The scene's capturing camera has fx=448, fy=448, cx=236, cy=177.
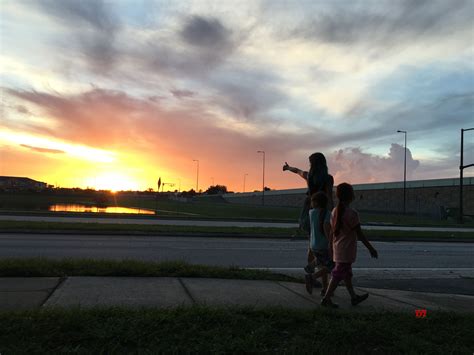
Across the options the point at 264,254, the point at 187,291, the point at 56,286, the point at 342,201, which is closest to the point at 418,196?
the point at 264,254

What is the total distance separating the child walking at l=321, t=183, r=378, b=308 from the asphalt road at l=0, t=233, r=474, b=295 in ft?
9.40

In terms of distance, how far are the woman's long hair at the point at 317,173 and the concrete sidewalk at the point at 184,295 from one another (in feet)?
5.01

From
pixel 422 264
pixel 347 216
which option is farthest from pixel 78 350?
pixel 422 264

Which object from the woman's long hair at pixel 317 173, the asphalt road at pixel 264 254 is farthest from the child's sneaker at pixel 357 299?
the asphalt road at pixel 264 254

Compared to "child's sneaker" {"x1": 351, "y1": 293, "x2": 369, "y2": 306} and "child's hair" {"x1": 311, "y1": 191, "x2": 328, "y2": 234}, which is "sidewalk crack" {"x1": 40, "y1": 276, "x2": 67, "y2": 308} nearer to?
"child's hair" {"x1": 311, "y1": 191, "x2": 328, "y2": 234}

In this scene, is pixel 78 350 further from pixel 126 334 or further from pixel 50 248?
pixel 50 248

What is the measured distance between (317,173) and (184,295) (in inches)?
97.8

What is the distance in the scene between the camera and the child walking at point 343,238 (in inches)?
219

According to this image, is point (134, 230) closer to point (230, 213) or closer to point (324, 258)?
point (324, 258)

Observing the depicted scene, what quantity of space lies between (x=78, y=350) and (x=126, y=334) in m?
0.45

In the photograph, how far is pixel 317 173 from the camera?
20.9 feet

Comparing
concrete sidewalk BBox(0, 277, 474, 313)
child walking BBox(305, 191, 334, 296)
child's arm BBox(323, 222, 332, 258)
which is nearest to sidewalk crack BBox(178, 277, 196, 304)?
concrete sidewalk BBox(0, 277, 474, 313)

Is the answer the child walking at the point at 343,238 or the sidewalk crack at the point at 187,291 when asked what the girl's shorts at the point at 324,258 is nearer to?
the child walking at the point at 343,238

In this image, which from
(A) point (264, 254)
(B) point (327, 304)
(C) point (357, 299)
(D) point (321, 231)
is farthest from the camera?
(A) point (264, 254)
